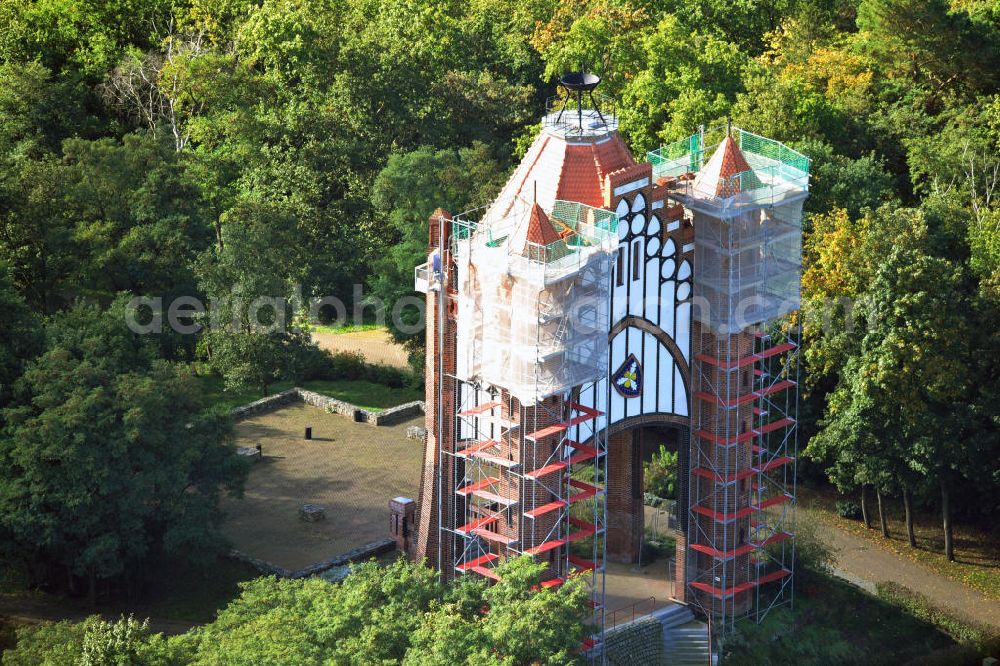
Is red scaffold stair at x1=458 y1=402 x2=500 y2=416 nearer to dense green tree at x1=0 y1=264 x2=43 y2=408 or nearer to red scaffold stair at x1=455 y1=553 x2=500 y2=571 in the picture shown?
red scaffold stair at x1=455 y1=553 x2=500 y2=571

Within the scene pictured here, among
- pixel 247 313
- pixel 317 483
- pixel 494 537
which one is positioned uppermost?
pixel 247 313

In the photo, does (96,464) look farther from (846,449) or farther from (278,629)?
(846,449)

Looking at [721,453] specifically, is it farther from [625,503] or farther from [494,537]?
[494,537]

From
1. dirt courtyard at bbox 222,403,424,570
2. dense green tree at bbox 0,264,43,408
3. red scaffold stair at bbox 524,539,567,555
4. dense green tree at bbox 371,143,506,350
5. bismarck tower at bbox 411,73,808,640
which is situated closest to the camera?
bismarck tower at bbox 411,73,808,640

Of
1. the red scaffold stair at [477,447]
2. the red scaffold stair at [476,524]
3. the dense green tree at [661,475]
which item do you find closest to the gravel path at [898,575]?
the dense green tree at [661,475]

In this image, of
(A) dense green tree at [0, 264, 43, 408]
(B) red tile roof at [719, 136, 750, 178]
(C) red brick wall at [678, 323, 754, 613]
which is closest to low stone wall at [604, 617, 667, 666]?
(C) red brick wall at [678, 323, 754, 613]

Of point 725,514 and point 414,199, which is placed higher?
point 414,199

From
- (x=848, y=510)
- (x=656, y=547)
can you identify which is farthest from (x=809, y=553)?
(x=848, y=510)

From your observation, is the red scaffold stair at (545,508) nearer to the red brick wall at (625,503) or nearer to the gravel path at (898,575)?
the red brick wall at (625,503)
